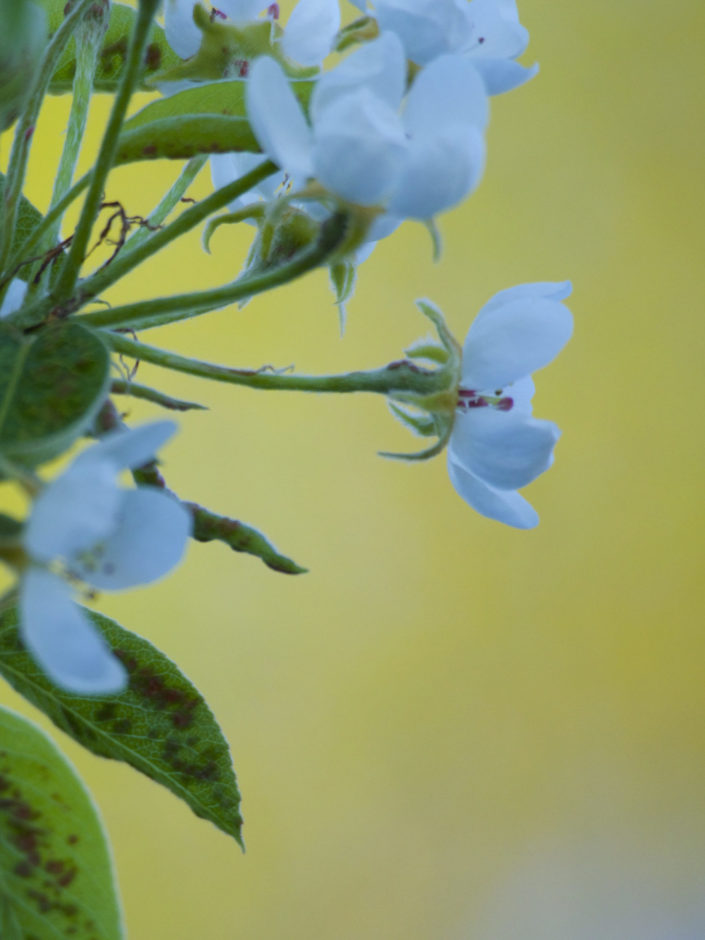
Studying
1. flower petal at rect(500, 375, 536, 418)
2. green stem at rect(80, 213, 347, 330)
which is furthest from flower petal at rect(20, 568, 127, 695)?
flower petal at rect(500, 375, 536, 418)

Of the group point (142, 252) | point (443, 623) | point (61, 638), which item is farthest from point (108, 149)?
point (443, 623)

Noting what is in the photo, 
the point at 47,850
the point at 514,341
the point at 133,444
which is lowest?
the point at 47,850

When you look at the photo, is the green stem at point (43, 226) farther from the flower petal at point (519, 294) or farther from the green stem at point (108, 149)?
the flower petal at point (519, 294)

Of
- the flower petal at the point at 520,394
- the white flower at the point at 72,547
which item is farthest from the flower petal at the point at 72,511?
the flower petal at the point at 520,394

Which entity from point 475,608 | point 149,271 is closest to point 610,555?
point 475,608

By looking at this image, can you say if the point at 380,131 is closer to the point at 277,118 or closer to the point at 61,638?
the point at 277,118

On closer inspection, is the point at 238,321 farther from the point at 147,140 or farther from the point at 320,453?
the point at 147,140
